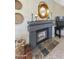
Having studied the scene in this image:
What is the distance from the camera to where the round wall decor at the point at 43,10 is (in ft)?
18.0

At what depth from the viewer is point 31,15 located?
4660 mm

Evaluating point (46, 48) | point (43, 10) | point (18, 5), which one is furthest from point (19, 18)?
point (43, 10)

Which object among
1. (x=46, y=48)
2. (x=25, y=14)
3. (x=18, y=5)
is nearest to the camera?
(x=18, y=5)

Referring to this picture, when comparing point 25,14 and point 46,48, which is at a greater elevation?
point 25,14

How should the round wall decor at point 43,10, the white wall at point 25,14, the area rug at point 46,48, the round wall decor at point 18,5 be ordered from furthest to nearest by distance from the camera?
the round wall decor at point 43,10, the area rug at point 46,48, the white wall at point 25,14, the round wall decor at point 18,5

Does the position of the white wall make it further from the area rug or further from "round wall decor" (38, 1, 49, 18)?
the area rug

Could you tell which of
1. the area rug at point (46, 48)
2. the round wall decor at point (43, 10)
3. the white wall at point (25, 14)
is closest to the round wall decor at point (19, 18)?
the white wall at point (25, 14)

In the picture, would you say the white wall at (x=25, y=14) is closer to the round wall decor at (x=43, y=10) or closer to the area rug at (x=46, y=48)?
the round wall decor at (x=43, y=10)

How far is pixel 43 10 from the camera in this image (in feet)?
19.2

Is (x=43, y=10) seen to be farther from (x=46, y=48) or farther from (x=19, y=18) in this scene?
(x=19, y=18)

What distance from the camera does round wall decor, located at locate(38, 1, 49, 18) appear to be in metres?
5.49

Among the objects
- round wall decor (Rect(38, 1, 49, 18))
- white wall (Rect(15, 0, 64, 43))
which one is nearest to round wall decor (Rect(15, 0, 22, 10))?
white wall (Rect(15, 0, 64, 43))
